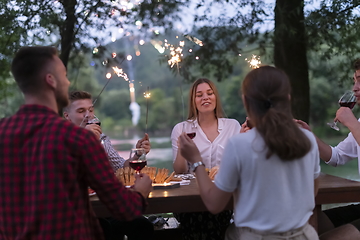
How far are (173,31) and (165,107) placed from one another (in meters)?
27.7

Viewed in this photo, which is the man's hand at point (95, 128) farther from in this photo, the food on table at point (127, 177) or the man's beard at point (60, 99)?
the man's beard at point (60, 99)

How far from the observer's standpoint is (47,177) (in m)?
1.42

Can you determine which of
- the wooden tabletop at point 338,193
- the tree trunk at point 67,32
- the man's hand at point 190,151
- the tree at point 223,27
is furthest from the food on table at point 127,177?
the tree trunk at point 67,32

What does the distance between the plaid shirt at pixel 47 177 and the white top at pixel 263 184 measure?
47 cm

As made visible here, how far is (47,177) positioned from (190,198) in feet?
2.85

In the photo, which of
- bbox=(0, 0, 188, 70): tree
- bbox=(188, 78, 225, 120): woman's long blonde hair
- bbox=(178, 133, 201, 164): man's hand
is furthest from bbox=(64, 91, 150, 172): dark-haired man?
bbox=(0, 0, 188, 70): tree

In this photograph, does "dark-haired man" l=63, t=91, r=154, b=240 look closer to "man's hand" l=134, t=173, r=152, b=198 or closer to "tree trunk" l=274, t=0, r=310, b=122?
"man's hand" l=134, t=173, r=152, b=198

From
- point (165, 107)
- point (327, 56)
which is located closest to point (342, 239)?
point (327, 56)

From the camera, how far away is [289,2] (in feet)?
15.0

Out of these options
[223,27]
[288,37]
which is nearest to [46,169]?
[288,37]

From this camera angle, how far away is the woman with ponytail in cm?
157

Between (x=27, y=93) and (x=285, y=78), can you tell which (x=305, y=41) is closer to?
(x=285, y=78)

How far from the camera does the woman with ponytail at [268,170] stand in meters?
1.57

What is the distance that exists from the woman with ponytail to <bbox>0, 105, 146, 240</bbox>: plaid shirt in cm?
45
